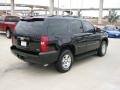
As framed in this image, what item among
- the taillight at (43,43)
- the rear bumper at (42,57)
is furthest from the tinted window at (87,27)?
the taillight at (43,43)

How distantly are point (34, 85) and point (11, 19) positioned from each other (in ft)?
37.7

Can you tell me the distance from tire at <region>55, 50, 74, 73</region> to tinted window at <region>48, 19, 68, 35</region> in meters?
0.65

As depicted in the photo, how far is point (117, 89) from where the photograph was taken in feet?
16.6

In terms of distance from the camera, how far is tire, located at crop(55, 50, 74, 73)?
6.05 metres

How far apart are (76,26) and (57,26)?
1.01 metres

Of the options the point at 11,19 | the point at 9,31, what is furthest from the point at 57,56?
the point at 11,19

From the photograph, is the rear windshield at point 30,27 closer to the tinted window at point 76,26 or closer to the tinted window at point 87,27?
the tinted window at point 76,26

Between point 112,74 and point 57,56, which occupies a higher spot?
point 57,56

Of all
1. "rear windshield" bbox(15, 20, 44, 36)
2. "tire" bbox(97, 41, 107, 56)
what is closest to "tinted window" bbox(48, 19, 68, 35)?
"rear windshield" bbox(15, 20, 44, 36)

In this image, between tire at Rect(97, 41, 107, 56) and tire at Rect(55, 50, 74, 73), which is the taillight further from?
tire at Rect(97, 41, 107, 56)

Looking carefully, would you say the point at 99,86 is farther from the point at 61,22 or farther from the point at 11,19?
the point at 11,19

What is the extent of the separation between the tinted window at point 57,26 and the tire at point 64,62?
65 centimetres

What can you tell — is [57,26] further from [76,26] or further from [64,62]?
[64,62]

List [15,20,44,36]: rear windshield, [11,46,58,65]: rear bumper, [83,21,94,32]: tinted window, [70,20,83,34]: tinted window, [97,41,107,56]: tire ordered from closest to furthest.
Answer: [11,46,58,65]: rear bumper
[15,20,44,36]: rear windshield
[70,20,83,34]: tinted window
[83,21,94,32]: tinted window
[97,41,107,56]: tire
